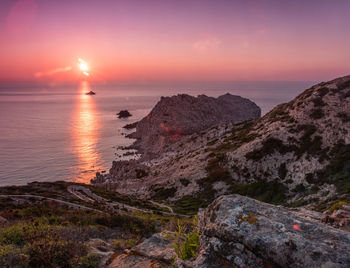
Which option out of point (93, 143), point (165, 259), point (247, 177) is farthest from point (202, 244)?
point (93, 143)

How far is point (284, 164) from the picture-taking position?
1889 inches

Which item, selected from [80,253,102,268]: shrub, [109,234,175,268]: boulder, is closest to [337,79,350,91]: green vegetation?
[109,234,175,268]: boulder

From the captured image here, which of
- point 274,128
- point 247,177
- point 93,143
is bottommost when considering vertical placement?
point 93,143

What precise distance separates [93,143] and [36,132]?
1822 inches

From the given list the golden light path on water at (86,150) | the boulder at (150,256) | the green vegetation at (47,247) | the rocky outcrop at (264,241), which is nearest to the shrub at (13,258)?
the green vegetation at (47,247)

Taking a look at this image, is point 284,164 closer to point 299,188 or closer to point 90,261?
point 299,188

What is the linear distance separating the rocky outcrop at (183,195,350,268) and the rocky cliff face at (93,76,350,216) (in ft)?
103

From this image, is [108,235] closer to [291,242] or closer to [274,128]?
[291,242]

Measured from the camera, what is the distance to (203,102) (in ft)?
573

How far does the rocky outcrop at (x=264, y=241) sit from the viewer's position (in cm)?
462

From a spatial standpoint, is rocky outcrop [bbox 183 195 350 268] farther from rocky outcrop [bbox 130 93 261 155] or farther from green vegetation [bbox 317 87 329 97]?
rocky outcrop [bbox 130 93 261 155]

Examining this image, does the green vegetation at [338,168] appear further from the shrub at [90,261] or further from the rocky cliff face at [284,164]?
the shrub at [90,261]

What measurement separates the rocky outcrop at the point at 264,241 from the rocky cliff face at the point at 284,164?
103 ft

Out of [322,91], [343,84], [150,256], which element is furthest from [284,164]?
[150,256]
